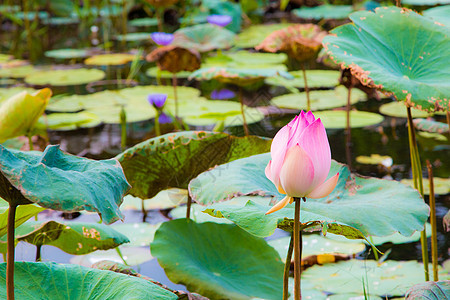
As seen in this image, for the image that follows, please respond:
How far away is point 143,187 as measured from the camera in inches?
47.9

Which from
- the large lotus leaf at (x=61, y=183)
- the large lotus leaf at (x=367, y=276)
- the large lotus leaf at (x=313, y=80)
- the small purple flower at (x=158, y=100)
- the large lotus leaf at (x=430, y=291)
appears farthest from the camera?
the large lotus leaf at (x=313, y=80)

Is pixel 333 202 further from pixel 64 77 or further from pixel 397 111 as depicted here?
pixel 64 77

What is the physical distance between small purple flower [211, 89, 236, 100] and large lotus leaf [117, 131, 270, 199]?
148 cm

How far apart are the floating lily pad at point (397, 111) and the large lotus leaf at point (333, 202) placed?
1427 millimetres

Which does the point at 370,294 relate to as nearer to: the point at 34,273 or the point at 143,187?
the point at 143,187

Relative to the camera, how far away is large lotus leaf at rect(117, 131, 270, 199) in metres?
1.17

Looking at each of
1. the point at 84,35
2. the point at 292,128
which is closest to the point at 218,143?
the point at 292,128

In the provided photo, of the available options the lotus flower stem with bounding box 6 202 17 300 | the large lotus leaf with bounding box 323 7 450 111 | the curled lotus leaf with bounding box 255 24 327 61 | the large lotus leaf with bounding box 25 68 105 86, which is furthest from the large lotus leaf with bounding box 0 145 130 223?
the large lotus leaf with bounding box 25 68 105 86

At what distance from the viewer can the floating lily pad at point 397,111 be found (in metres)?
2.33

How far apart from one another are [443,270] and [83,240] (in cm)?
78

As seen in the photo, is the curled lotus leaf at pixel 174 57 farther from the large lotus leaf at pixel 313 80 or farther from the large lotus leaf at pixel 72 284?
the large lotus leaf at pixel 72 284

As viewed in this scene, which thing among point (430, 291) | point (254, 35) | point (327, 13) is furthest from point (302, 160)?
point (327, 13)

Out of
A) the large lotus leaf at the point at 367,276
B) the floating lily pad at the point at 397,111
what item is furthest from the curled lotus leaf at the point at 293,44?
the large lotus leaf at the point at 367,276

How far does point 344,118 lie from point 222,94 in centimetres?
73
